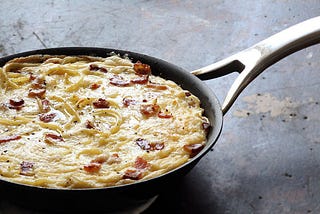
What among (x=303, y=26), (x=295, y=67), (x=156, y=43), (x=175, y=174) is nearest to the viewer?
(x=175, y=174)

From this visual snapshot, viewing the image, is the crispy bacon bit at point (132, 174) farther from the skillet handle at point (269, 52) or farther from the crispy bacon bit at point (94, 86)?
the skillet handle at point (269, 52)

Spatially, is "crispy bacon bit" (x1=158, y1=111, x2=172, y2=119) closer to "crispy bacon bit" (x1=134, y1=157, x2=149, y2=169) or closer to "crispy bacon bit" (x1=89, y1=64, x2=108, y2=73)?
"crispy bacon bit" (x1=134, y1=157, x2=149, y2=169)

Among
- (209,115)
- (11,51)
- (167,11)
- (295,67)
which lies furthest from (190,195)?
(167,11)

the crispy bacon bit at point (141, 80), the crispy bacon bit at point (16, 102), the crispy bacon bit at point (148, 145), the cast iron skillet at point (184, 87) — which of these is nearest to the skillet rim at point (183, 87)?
the cast iron skillet at point (184, 87)

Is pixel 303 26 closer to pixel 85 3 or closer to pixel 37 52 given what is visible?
pixel 37 52

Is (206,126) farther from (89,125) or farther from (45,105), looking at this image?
(45,105)

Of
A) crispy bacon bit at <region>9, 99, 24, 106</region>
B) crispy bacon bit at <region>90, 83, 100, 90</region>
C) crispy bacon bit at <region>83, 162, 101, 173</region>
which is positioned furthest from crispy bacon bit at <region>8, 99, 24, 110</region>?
crispy bacon bit at <region>83, 162, 101, 173</region>

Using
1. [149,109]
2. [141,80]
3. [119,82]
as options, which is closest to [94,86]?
[119,82]
